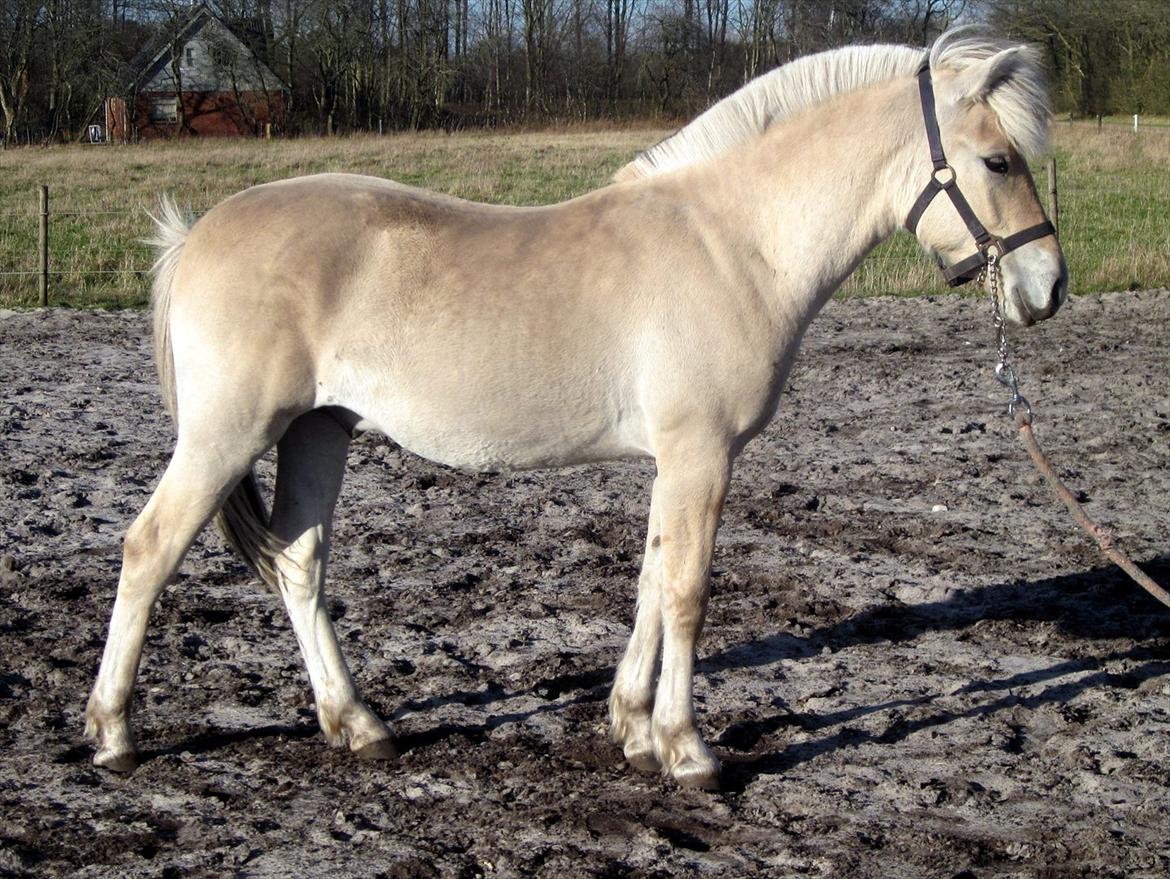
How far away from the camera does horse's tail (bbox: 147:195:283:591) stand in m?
3.94

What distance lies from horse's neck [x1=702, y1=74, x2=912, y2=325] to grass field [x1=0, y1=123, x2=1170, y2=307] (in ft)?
18.0

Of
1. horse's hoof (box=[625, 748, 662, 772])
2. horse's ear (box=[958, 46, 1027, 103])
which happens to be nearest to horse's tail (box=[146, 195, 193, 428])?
horse's hoof (box=[625, 748, 662, 772])

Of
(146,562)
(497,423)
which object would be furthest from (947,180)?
(146,562)

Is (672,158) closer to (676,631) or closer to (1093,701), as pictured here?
(676,631)

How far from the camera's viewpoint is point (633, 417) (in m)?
3.71

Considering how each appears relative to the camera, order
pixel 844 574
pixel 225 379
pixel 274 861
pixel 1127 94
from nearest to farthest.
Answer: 1. pixel 274 861
2. pixel 225 379
3. pixel 844 574
4. pixel 1127 94

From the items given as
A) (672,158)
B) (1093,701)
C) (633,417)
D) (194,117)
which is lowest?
(1093,701)

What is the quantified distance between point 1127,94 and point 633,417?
4326 cm

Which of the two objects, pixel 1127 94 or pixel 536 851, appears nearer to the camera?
pixel 536 851

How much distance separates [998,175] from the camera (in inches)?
144

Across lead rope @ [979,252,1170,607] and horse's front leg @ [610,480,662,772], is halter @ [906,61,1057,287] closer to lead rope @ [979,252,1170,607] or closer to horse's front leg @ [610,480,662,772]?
lead rope @ [979,252,1170,607]

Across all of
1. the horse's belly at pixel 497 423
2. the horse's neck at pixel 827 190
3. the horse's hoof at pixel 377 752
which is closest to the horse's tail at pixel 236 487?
the horse's belly at pixel 497 423

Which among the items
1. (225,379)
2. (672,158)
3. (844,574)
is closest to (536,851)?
(225,379)

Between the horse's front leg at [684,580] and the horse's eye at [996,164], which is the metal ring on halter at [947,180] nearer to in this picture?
the horse's eye at [996,164]
